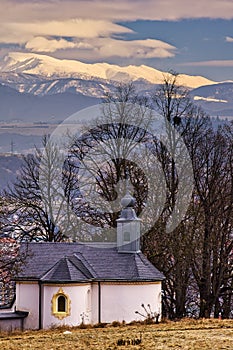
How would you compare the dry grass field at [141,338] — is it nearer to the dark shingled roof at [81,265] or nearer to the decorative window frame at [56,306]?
the decorative window frame at [56,306]

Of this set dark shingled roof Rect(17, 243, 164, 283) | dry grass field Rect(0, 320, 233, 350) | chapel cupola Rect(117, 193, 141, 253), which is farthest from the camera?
chapel cupola Rect(117, 193, 141, 253)

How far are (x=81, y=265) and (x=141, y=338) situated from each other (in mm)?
16317

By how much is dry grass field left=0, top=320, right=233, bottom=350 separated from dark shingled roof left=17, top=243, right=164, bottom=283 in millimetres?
10598

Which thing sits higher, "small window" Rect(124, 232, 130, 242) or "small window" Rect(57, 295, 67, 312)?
"small window" Rect(124, 232, 130, 242)

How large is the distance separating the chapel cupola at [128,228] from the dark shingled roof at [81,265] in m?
0.34

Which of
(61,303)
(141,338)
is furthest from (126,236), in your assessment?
(141,338)

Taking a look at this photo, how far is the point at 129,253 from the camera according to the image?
3741 centimetres

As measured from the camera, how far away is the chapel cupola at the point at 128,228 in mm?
37531

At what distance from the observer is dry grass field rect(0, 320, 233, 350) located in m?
19.3

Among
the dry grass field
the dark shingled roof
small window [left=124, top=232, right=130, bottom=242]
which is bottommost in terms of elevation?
the dry grass field

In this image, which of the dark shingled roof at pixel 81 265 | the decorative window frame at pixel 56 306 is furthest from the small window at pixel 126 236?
the decorative window frame at pixel 56 306

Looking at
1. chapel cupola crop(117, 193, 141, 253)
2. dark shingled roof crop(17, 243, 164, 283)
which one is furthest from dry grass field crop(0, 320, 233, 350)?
chapel cupola crop(117, 193, 141, 253)

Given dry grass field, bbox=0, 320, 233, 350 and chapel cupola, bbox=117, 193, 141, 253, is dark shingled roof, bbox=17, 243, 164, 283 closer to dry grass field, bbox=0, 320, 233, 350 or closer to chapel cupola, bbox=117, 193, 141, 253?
chapel cupola, bbox=117, 193, 141, 253

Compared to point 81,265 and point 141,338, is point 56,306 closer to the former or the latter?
point 81,265
